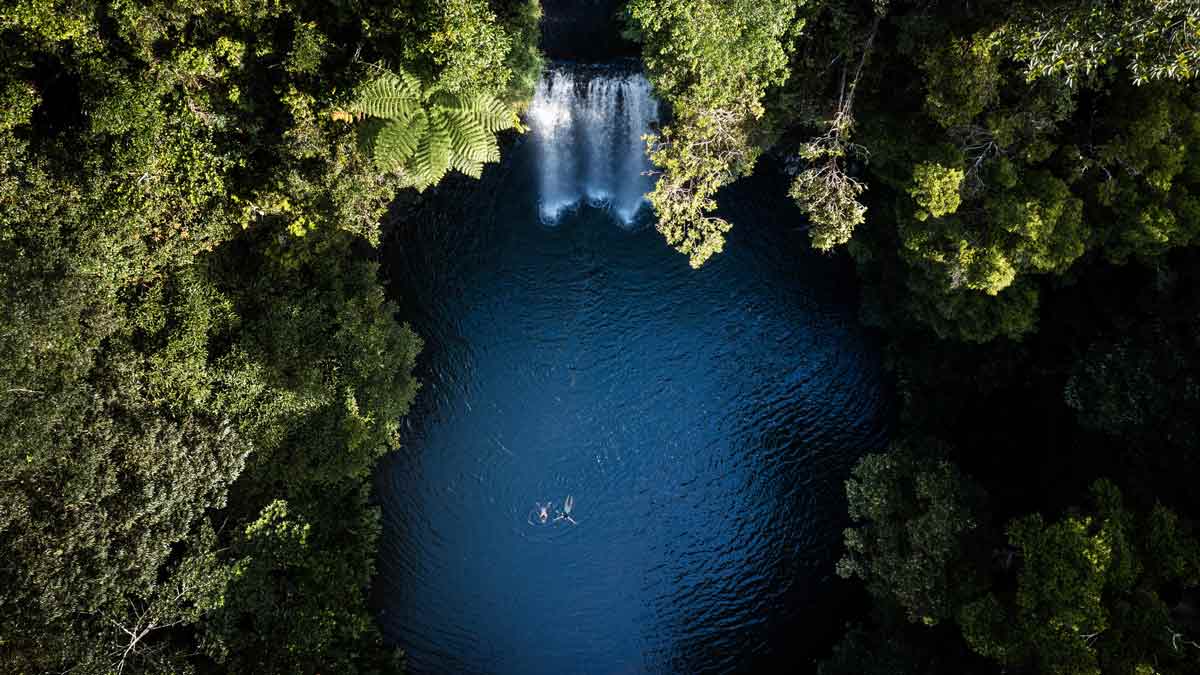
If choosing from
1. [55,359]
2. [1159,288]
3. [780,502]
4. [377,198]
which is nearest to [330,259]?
[377,198]

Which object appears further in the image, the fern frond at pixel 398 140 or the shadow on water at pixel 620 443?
the shadow on water at pixel 620 443

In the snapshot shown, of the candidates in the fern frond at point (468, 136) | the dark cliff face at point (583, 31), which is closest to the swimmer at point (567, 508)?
the fern frond at point (468, 136)

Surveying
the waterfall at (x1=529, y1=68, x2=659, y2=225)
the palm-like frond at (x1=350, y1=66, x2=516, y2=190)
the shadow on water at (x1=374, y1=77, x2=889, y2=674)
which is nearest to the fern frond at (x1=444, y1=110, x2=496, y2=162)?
the palm-like frond at (x1=350, y1=66, x2=516, y2=190)

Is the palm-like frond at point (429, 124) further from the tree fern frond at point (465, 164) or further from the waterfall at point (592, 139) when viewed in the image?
the waterfall at point (592, 139)

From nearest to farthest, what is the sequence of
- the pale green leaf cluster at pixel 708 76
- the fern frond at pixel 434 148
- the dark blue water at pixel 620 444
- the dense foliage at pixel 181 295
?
the dense foliage at pixel 181 295, the fern frond at pixel 434 148, the pale green leaf cluster at pixel 708 76, the dark blue water at pixel 620 444

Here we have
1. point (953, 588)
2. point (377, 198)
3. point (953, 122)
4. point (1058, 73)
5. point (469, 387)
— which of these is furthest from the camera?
point (469, 387)

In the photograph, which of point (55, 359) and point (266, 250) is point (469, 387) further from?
point (55, 359)

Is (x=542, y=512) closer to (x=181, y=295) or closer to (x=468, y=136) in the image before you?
(x=181, y=295)
